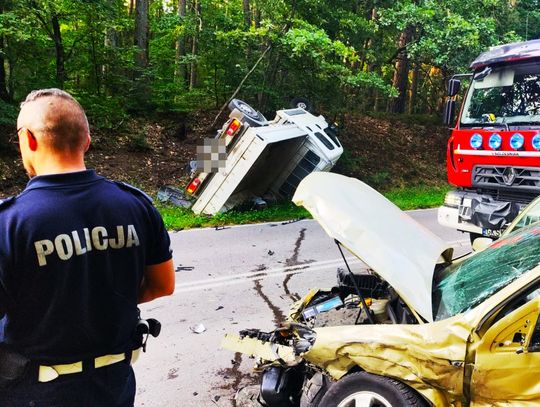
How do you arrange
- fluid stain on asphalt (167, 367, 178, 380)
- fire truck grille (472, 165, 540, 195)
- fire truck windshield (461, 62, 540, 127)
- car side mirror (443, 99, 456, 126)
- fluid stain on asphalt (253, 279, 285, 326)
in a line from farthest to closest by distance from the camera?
car side mirror (443, 99, 456, 126) < fire truck windshield (461, 62, 540, 127) < fire truck grille (472, 165, 540, 195) < fluid stain on asphalt (253, 279, 285, 326) < fluid stain on asphalt (167, 367, 178, 380)

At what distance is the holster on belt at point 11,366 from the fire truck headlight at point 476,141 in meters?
6.79

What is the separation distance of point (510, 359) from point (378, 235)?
99 cm

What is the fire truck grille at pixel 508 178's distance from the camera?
647cm

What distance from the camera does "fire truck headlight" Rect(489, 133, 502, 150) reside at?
6699 mm

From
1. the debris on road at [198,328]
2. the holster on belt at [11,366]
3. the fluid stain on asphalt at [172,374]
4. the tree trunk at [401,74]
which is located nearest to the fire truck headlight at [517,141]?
the debris on road at [198,328]

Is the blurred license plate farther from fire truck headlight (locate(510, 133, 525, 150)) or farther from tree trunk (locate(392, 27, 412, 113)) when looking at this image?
tree trunk (locate(392, 27, 412, 113))

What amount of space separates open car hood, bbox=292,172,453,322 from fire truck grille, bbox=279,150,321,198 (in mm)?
6430

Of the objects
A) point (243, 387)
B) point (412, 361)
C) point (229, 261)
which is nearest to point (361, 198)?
point (412, 361)

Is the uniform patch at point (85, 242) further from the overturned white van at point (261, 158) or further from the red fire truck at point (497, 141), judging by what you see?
the overturned white van at point (261, 158)

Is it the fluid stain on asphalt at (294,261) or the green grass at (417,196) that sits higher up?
the fluid stain on asphalt at (294,261)

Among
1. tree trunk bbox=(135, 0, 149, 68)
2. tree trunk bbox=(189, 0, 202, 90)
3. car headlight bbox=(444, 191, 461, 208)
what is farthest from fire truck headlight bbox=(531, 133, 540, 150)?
tree trunk bbox=(135, 0, 149, 68)

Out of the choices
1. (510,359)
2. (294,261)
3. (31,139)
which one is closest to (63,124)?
(31,139)

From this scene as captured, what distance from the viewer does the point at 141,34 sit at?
13469 mm

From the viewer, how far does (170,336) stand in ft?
14.4
